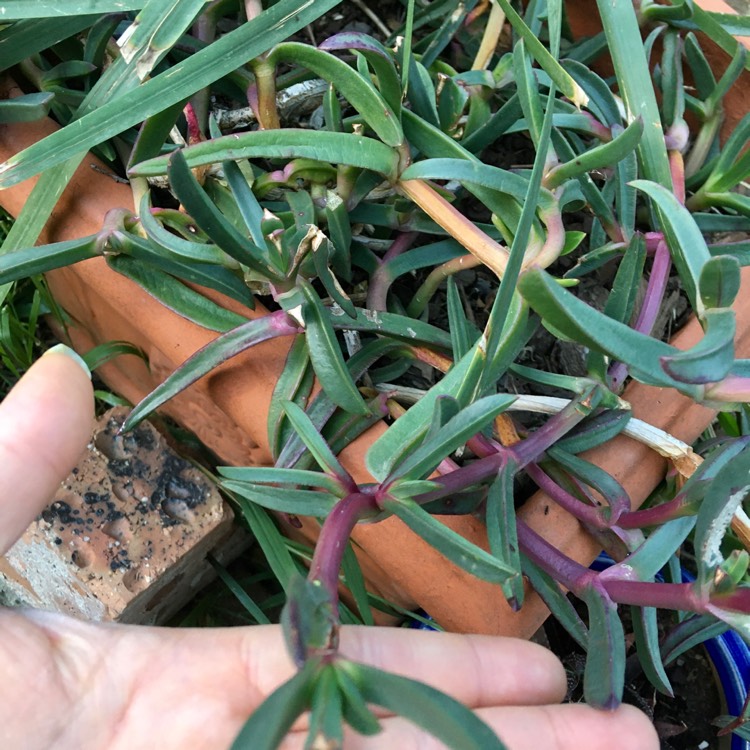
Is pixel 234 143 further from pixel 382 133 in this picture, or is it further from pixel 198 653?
pixel 198 653

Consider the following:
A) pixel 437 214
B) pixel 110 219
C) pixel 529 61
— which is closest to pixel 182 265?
pixel 110 219

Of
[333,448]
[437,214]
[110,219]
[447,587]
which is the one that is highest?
[110,219]

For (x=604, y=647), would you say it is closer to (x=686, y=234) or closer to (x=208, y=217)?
(x=686, y=234)

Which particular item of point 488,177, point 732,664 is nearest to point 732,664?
point 732,664

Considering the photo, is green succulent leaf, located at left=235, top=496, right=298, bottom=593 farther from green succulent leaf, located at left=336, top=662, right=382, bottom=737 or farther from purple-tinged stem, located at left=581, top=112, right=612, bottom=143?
purple-tinged stem, located at left=581, top=112, right=612, bottom=143

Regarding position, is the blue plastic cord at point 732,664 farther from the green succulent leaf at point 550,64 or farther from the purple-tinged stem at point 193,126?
the purple-tinged stem at point 193,126

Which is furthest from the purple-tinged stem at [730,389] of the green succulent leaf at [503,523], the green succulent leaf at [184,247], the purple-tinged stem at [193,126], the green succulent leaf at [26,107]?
the green succulent leaf at [26,107]
